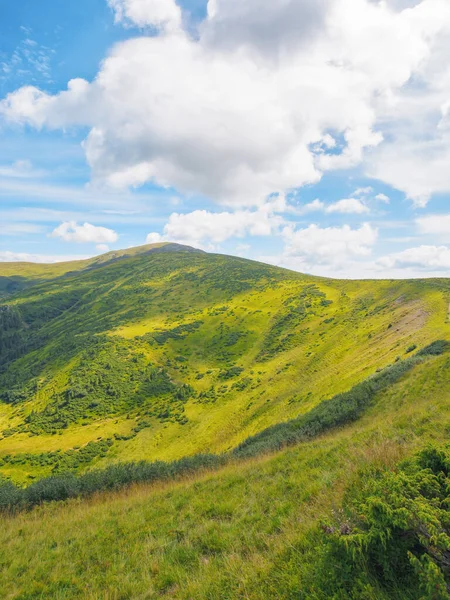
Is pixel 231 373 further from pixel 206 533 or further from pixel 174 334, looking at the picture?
pixel 206 533

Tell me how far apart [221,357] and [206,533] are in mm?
86087

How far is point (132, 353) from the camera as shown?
99.5m

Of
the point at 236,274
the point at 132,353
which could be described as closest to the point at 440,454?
the point at 132,353

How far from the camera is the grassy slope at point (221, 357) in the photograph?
4419 cm

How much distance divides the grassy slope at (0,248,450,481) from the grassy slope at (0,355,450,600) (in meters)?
23.3

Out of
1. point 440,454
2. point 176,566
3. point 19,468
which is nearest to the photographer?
point 440,454

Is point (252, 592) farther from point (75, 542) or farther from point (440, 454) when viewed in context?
point (75, 542)

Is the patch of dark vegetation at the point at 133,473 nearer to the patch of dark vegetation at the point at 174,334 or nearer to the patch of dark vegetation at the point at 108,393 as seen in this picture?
the patch of dark vegetation at the point at 108,393

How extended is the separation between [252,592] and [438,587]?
2.96 m

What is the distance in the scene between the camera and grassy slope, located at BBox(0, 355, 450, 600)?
5496mm

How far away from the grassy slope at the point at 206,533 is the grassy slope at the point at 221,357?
76.6 ft

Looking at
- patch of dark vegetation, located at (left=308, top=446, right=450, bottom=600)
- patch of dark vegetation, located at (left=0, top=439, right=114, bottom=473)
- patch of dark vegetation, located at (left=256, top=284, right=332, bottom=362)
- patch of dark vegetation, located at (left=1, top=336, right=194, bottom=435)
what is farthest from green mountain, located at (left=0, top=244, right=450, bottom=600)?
patch of dark vegetation, located at (left=256, top=284, right=332, bottom=362)

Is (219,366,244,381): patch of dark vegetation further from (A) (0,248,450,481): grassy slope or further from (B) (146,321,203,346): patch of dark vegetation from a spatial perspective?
(B) (146,321,203,346): patch of dark vegetation

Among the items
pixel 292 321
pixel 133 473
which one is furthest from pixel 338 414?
pixel 292 321
